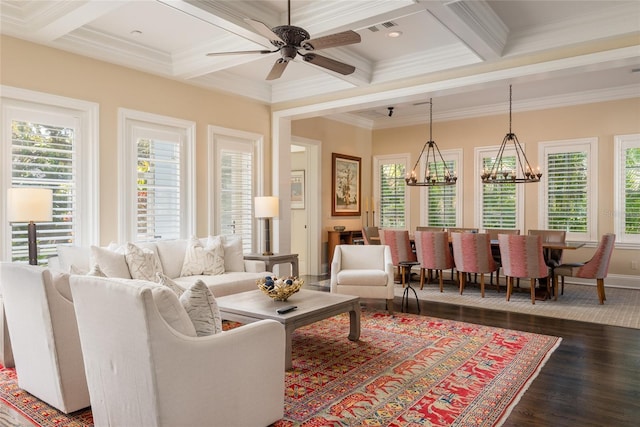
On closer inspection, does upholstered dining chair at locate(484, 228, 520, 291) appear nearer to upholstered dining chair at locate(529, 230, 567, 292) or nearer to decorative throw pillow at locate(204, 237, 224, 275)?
upholstered dining chair at locate(529, 230, 567, 292)

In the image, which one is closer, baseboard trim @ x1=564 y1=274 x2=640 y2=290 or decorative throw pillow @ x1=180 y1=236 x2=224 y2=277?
decorative throw pillow @ x1=180 y1=236 x2=224 y2=277

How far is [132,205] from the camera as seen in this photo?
5305 millimetres

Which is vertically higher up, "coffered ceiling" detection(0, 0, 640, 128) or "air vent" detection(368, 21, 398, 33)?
"air vent" detection(368, 21, 398, 33)

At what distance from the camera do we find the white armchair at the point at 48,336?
2.63 meters

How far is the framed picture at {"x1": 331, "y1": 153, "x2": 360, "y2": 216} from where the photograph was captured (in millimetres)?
8766

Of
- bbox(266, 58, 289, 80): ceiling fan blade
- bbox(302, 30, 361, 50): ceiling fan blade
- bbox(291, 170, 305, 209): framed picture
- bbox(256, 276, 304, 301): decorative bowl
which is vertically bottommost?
bbox(256, 276, 304, 301): decorative bowl

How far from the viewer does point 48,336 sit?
2650 millimetres

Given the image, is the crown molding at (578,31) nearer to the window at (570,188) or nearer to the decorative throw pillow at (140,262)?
the window at (570,188)

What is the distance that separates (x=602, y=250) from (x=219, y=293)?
4.91 metres

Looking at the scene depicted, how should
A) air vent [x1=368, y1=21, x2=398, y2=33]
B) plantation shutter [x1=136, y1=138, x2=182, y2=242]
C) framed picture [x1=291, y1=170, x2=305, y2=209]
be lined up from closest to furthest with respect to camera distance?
air vent [x1=368, y1=21, x2=398, y2=33] < plantation shutter [x1=136, y1=138, x2=182, y2=242] < framed picture [x1=291, y1=170, x2=305, y2=209]

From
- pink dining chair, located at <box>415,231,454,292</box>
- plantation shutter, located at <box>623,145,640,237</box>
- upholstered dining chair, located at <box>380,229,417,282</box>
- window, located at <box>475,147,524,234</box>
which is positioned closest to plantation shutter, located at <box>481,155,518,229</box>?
window, located at <box>475,147,524,234</box>

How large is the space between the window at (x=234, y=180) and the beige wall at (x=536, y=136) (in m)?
3.68

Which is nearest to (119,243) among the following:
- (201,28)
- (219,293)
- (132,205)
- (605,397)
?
(132,205)

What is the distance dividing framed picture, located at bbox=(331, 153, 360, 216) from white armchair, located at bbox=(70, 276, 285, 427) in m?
6.40
